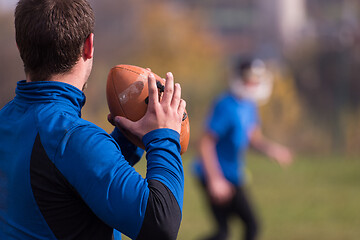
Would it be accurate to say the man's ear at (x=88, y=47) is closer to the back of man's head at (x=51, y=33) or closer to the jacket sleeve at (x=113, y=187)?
the back of man's head at (x=51, y=33)

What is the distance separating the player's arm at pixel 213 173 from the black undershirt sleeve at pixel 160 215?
3.44m

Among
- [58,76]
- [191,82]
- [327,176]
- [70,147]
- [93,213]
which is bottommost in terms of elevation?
[327,176]

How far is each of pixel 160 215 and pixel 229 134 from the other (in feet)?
12.5

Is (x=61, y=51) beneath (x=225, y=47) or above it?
above

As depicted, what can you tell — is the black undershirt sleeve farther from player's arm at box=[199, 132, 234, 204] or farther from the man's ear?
player's arm at box=[199, 132, 234, 204]

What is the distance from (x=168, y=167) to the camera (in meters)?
1.61

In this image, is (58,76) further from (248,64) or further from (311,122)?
(311,122)

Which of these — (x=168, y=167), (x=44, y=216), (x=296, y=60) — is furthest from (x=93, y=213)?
(x=296, y=60)

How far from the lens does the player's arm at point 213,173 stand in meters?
5.01

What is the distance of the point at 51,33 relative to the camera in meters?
1.59

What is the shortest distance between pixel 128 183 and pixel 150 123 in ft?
0.86

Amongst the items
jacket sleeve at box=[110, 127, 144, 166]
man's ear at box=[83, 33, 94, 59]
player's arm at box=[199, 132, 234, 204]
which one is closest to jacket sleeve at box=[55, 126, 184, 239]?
man's ear at box=[83, 33, 94, 59]

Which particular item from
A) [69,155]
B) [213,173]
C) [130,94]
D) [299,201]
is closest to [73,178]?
[69,155]

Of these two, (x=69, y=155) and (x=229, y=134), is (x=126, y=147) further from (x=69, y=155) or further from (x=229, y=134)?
(x=229, y=134)
